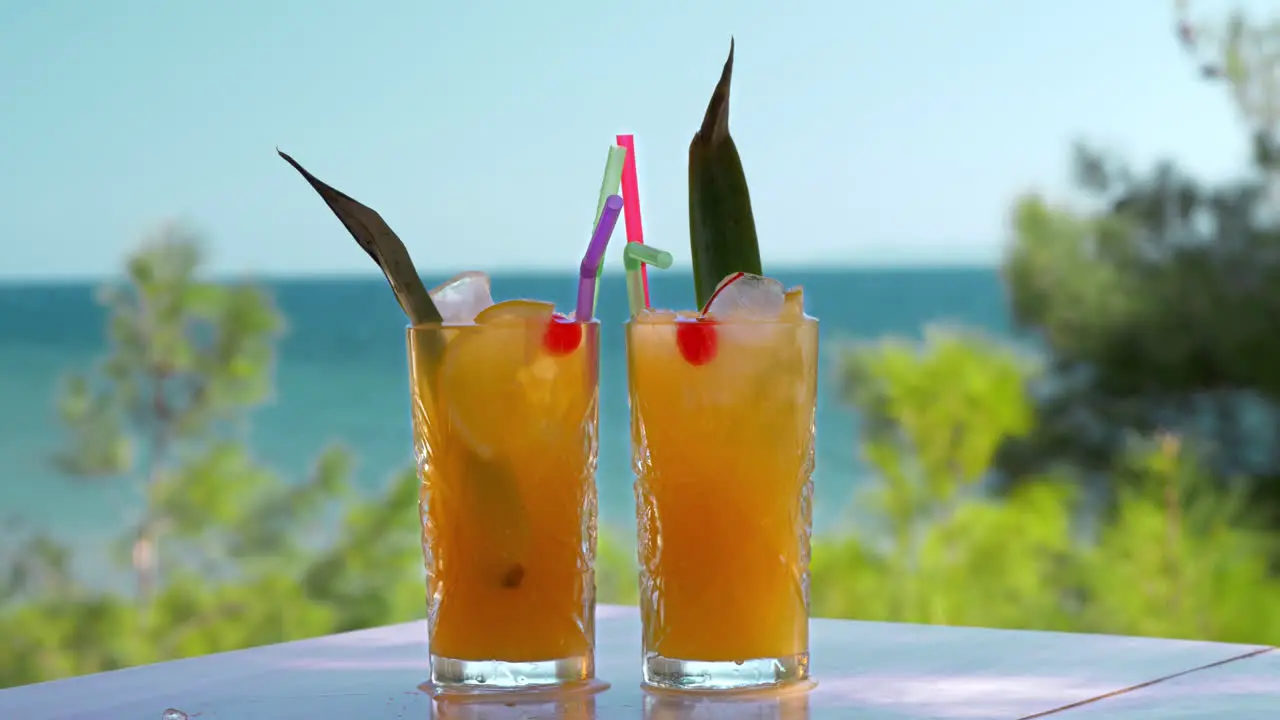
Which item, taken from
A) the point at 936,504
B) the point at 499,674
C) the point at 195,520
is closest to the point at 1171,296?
the point at 936,504

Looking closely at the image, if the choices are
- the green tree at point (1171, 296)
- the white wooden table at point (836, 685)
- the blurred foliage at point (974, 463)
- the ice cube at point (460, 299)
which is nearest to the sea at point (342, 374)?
the green tree at point (1171, 296)

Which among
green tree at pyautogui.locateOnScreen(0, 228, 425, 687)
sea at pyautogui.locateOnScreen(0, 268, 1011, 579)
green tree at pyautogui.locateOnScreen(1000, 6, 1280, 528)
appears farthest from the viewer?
sea at pyautogui.locateOnScreen(0, 268, 1011, 579)

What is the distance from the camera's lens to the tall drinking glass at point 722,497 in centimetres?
103

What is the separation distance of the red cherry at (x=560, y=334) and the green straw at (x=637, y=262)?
0.04 m

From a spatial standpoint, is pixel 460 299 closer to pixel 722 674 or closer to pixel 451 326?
pixel 451 326

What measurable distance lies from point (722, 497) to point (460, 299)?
23 centimetres

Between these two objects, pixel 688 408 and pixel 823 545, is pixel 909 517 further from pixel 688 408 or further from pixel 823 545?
pixel 688 408

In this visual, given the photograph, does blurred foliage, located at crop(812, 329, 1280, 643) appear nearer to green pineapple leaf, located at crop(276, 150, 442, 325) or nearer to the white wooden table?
the white wooden table

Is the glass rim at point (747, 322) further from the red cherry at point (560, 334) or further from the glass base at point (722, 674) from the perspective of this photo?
the glass base at point (722, 674)

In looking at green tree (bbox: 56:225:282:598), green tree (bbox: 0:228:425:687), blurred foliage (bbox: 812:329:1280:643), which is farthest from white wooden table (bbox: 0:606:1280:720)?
green tree (bbox: 56:225:282:598)

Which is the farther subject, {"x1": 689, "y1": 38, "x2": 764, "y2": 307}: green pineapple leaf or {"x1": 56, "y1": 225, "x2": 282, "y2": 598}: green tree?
{"x1": 56, "y1": 225, "x2": 282, "y2": 598}: green tree

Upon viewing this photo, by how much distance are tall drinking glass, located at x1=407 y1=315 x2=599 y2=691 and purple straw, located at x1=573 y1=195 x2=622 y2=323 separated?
0.03 metres

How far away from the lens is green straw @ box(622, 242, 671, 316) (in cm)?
101

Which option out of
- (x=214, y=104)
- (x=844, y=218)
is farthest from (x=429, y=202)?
(x=844, y=218)
